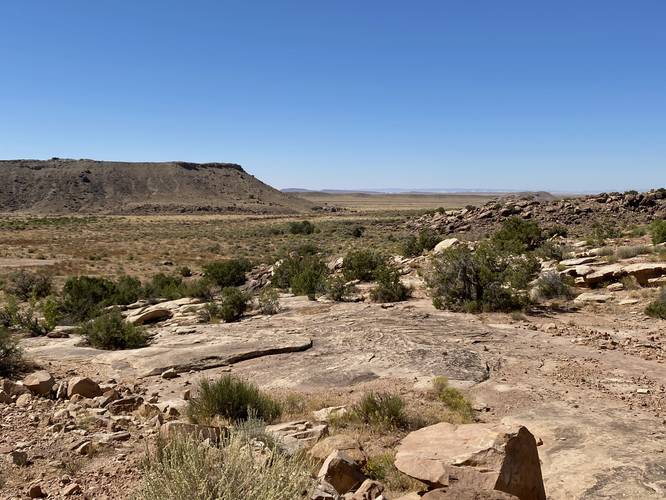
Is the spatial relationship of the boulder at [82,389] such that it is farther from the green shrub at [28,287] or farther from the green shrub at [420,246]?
the green shrub at [420,246]

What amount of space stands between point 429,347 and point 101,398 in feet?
20.1

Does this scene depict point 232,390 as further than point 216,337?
No

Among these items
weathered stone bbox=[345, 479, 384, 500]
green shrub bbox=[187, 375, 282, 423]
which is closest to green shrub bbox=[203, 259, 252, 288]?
green shrub bbox=[187, 375, 282, 423]

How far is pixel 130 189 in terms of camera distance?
11256 cm

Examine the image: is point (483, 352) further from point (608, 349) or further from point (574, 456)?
point (574, 456)

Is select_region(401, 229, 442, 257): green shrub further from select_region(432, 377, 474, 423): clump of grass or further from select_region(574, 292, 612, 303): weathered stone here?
select_region(432, 377, 474, 423): clump of grass

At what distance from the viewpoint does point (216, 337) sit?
1210 cm

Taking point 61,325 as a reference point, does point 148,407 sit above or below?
above

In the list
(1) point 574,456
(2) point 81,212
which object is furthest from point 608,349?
(2) point 81,212

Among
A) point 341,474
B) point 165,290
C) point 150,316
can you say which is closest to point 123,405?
point 341,474

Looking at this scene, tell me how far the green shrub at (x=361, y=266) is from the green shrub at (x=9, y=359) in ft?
40.4

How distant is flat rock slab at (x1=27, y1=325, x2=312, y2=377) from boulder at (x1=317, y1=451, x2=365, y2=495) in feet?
18.8

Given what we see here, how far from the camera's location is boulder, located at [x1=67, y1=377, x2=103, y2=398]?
7.63m

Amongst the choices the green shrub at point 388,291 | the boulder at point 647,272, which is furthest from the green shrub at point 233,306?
the boulder at point 647,272
